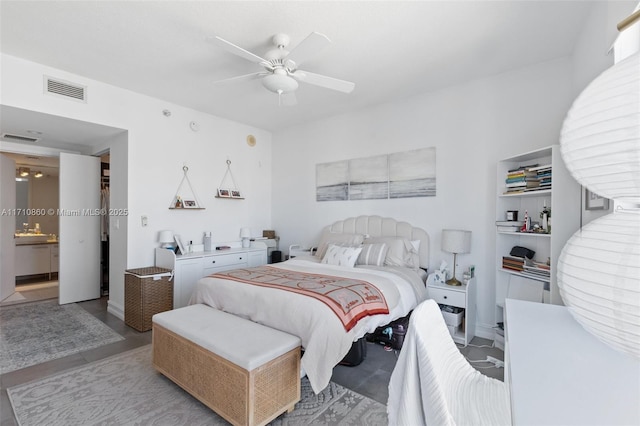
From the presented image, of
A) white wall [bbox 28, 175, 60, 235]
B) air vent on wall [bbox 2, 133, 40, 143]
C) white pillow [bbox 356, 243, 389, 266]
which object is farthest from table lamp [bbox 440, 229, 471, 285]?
white wall [bbox 28, 175, 60, 235]

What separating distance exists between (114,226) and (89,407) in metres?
2.57

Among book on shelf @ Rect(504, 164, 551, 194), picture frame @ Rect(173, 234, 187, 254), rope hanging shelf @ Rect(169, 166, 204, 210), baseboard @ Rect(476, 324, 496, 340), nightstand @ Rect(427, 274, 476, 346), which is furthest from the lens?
rope hanging shelf @ Rect(169, 166, 204, 210)

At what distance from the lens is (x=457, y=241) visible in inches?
126

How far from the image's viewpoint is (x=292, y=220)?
A: 5.20 metres

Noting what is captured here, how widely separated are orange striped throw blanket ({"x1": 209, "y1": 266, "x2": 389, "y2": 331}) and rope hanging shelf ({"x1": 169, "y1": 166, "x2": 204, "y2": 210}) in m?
1.66

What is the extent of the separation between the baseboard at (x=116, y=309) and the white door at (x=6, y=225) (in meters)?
1.87

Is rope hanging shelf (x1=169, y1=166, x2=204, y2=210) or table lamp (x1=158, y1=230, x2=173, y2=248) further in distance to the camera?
rope hanging shelf (x1=169, y1=166, x2=204, y2=210)

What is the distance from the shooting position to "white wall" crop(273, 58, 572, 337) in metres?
2.98

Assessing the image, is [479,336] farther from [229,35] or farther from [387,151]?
[229,35]

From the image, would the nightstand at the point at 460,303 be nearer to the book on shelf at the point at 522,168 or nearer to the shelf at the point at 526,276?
the shelf at the point at 526,276

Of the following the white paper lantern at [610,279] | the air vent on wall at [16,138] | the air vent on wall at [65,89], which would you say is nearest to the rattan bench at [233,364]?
the white paper lantern at [610,279]

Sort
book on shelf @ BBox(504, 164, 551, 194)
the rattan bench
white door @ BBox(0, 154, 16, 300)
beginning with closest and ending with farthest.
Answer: the rattan bench
book on shelf @ BBox(504, 164, 551, 194)
white door @ BBox(0, 154, 16, 300)

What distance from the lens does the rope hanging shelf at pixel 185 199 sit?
4.14 metres

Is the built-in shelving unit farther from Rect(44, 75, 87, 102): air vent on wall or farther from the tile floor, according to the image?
Rect(44, 75, 87, 102): air vent on wall
